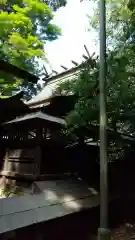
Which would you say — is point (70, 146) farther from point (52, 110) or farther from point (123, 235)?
point (123, 235)

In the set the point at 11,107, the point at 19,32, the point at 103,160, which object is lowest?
the point at 103,160

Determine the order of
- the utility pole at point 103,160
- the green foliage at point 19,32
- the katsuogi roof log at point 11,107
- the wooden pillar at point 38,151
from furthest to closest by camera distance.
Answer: the green foliage at point 19,32
the katsuogi roof log at point 11,107
the wooden pillar at point 38,151
the utility pole at point 103,160

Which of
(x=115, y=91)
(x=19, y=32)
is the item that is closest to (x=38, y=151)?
(x=115, y=91)

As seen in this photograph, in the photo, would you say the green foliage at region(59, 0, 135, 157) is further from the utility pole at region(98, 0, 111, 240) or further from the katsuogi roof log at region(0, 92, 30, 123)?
the katsuogi roof log at region(0, 92, 30, 123)

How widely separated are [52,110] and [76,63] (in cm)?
667

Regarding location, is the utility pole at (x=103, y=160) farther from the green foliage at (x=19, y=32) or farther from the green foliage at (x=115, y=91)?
the green foliage at (x=19, y=32)

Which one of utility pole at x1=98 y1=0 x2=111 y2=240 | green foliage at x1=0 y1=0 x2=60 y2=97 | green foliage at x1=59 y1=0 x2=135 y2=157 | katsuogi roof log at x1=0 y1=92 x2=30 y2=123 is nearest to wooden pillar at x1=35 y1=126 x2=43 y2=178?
green foliage at x1=59 y1=0 x2=135 y2=157

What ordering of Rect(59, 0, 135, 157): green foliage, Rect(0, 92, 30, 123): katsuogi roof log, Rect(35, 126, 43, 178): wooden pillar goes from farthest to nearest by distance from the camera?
1. Rect(0, 92, 30, 123): katsuogi roof log
2. Rect(59, 0, 135, 157): green foliage
3. Rect(35, 126, 43, 178): wooden pillar

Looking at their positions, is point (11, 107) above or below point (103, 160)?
above

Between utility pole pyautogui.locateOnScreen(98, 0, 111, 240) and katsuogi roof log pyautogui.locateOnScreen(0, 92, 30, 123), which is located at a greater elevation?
katsuogi roof log pyautogui.locateOnScreen(0, 92, 30, 123)

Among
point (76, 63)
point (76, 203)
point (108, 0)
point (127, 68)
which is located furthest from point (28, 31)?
point (76, 203)

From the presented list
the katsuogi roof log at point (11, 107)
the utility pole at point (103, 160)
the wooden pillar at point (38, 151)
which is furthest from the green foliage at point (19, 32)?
the utility pole at point (103, 160)

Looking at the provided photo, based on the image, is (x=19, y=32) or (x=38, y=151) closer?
(x=38, y=151)

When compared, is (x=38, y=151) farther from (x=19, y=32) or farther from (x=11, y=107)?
(x=19, y=32)
